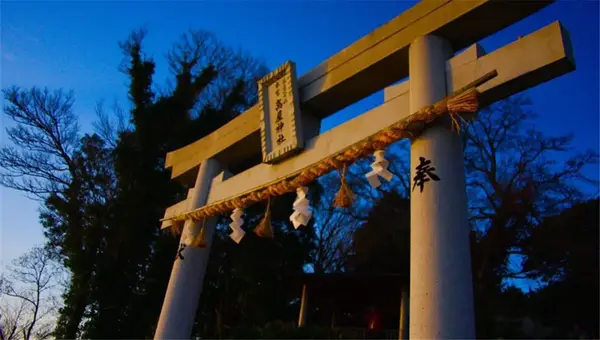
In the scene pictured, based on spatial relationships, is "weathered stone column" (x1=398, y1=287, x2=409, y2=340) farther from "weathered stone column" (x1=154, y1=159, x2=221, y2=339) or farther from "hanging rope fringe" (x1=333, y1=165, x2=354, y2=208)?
"hanging rope fringe" (x1=333, y1=165, x2=354, y2=208)

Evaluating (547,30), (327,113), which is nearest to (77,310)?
(327,113)

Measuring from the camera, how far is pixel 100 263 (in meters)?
8.51

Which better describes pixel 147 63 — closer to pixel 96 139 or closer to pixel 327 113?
pixel 96 139

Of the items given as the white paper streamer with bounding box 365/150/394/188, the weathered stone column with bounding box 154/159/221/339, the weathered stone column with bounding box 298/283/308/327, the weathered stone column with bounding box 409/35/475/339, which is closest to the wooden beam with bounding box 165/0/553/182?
the weathered stone column with bounding box 409/35/475/339

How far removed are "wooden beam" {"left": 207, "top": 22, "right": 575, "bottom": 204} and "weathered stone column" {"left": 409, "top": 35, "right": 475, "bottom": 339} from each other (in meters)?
0.17

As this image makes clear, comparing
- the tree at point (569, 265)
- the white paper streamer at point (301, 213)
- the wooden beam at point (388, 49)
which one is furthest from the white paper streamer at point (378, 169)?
the tree at point (569, 265)

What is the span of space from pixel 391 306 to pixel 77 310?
7.86 meters

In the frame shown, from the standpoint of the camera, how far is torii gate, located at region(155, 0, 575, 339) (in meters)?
2.51

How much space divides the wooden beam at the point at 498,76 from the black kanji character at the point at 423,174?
0.45 meters

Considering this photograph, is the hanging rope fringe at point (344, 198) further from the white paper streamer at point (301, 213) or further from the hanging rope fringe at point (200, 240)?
the hanging rope fringe at point (200, 240)

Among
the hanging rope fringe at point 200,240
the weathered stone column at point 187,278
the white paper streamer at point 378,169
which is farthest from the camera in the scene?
the hanging rope fringe at point 200,240

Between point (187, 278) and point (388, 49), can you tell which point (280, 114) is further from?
point (187, 278)

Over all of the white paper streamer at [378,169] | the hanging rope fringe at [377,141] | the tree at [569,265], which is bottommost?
the white paper streamer at [378,169]

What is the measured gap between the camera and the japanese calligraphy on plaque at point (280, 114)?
13.2 feet
